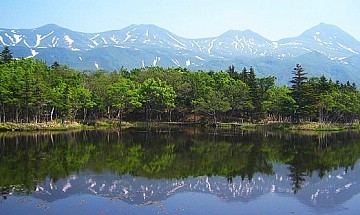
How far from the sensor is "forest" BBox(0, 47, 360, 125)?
5691 cm

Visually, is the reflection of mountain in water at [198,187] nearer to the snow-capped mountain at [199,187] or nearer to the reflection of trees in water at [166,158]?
the snow-capped mountain at [199,187]

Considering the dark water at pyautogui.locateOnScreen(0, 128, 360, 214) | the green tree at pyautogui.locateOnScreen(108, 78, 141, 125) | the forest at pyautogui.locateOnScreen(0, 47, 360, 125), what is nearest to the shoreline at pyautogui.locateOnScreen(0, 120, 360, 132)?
the forest at pyautogui.locateOnScreen(0, 47, 360, 125)

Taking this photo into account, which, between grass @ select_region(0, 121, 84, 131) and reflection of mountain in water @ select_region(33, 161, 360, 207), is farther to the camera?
grass @ select_region(0, 121, 84, 131)

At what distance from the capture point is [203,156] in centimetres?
3178

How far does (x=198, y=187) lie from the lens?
2122 cm

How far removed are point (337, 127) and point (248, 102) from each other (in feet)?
50.1

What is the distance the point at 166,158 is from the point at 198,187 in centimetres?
938

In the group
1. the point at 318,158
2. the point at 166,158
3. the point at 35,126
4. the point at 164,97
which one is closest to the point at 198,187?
the point at 166,158

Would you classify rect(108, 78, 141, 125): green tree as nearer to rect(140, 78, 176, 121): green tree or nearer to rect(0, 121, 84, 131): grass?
rect(140, 78, 176, 121): green tree

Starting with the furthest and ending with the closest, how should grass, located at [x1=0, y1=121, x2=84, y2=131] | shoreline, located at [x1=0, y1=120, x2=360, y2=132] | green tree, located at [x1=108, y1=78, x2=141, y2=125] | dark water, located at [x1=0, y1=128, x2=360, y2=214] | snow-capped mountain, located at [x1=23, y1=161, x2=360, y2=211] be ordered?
green tree, located at [x1=108, y1=78, x2=141, y2=125], shoreline, located at [x1=0, y1=120, x2=360, y2=132], grass, located at [x1=0, y1=121, x2=84, y2=131], snow-capped mountain, located at [x1=23, y1=161, x2=360, y2=211], dark water, located at [x1=0, y1=128, x2=360, y2=214]

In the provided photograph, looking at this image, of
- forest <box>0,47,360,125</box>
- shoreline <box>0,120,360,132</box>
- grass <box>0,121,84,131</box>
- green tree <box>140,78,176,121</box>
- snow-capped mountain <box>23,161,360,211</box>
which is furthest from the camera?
green tree <box>140,78,176,121</box>

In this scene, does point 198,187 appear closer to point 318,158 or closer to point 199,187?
point 199,187

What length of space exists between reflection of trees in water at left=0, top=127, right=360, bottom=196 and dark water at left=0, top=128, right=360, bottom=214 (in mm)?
67

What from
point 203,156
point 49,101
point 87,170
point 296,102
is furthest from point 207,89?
point 87,170
